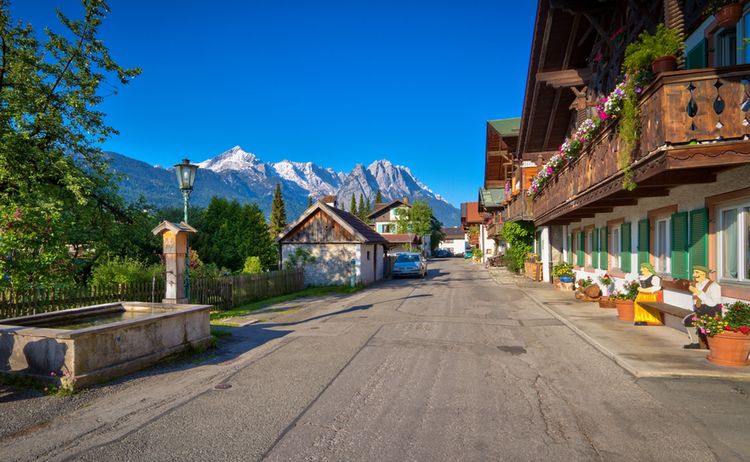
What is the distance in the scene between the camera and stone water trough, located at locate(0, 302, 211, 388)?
6102 mm

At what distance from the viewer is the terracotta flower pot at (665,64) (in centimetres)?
711

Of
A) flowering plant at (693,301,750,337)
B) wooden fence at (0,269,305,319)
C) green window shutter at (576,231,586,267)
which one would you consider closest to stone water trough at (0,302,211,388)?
wooden fence at (0,269,305,319)

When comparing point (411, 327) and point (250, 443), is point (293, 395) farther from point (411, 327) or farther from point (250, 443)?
point (411, 327)

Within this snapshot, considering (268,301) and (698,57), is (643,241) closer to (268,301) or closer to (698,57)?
(698,57)

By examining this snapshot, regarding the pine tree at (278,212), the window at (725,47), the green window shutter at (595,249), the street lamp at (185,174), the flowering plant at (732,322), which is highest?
the pine tree at (278,212)

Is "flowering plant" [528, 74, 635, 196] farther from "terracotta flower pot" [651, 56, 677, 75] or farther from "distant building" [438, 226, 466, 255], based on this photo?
"distant building" [438, 226, 466, 255]

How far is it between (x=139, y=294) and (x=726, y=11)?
1385 centimetres

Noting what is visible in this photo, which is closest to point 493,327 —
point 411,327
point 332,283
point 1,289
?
point 411,327

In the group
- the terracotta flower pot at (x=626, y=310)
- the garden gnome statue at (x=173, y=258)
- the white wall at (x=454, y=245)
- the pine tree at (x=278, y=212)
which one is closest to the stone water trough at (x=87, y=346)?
the garden gnome statue at (x=173, y=258)

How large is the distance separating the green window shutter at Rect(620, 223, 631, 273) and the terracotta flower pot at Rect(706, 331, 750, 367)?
6305mm

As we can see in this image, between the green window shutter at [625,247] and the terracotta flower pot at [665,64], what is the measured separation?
667 centimetres

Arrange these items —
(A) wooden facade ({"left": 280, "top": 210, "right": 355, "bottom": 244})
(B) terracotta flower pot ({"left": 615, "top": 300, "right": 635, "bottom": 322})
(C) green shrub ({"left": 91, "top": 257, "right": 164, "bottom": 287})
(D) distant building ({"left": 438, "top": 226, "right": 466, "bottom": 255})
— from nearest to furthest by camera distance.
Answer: (B) terracotta flower pot ({"left": 615, "top": 300, "right": 635, "bottom": 322}), (C) green shrub ({"left": 91, "top": 257, "right": 164, "bottom": 287}), (A) wooden facade ({"left": 280, "top": 210, "right": 355, "bottom": 244}), (D) distant building ({"left": 438, "top": 226, "right": 466, "bottom": 255})

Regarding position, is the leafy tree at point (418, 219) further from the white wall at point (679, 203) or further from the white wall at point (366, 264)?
the white wall at point (679, 203)

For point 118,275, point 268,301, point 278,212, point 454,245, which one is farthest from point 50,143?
point 454,245
